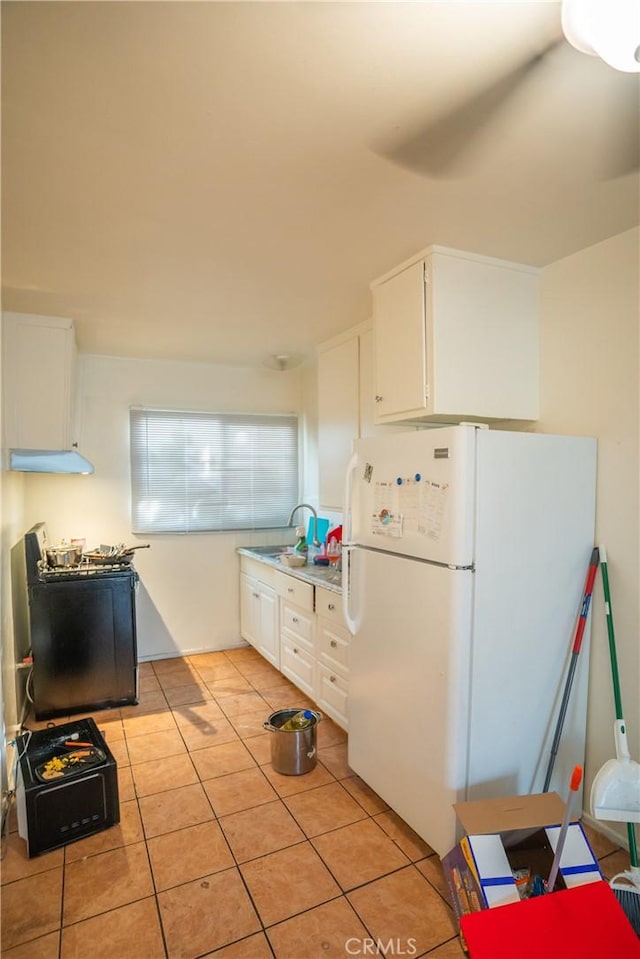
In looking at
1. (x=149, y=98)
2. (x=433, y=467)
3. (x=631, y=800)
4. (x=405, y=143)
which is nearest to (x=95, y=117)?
(x=149, y=98)

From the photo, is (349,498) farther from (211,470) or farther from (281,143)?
(211,470)

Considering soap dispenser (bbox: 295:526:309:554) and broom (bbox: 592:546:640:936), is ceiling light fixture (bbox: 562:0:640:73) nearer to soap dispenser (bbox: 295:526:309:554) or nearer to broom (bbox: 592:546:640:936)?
broom (bbox: 592:546:640:936)

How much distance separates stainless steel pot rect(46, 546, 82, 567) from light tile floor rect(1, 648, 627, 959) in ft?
3.92

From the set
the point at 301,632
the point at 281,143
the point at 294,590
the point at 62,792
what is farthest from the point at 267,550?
the point at 281,143

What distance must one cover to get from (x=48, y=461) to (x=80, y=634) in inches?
43.4

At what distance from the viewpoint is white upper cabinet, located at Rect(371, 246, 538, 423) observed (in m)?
2.19

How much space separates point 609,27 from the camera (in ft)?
2.84

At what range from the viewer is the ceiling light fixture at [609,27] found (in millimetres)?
849

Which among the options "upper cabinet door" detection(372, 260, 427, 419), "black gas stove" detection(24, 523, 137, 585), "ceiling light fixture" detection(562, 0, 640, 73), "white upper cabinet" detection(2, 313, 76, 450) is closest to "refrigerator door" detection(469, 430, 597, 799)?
"upper cabinet door" detection(372, 260, 427, 419)

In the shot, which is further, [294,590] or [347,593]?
[294,590]

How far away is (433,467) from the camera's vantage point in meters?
1.92

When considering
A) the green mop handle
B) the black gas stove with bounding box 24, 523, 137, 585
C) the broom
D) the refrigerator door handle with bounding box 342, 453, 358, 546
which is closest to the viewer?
the broom

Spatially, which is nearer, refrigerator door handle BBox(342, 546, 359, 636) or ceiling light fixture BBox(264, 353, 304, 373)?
refrigerator door handle BBox(342, 546, 359, 636)

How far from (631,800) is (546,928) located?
0.59 metres
